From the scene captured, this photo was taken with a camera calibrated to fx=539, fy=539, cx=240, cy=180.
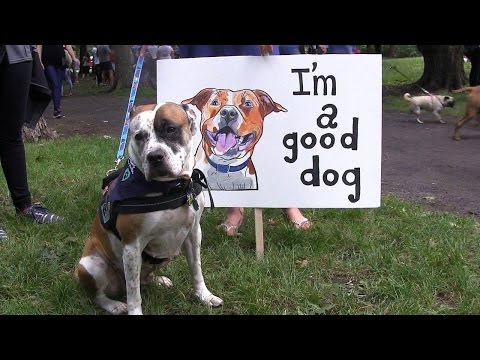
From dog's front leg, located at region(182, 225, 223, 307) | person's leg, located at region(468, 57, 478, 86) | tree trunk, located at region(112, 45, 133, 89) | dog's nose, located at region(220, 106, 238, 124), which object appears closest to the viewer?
dog's front leg, located at region(182, 225, 223, 307)

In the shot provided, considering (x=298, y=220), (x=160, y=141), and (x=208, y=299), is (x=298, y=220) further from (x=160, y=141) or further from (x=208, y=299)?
(x=160, y=141)

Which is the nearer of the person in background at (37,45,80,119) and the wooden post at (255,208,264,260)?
the wooden post at (255,208,264,260)

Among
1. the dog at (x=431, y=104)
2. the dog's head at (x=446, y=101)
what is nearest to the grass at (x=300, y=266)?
the dog at (x=431, y=104)

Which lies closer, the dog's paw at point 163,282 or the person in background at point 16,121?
the dog's paw at point 163,282

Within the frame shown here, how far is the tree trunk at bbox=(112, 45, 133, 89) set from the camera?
16.4m

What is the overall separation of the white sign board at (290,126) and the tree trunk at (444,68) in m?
11.1

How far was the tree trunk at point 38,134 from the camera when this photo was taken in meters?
7.80

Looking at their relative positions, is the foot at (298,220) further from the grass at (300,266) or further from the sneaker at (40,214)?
the sneaker at (40,214)

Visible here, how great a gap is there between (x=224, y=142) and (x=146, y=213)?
1.18m

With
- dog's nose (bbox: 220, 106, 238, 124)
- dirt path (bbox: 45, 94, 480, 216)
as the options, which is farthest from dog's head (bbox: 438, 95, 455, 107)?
dog's nose (bbox: 220, 106, 238, 124)

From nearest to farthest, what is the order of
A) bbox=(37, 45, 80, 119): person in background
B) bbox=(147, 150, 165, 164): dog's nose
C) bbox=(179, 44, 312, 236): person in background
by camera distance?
1. bbox=(147, 150, 165, 164): dog's nose
2. bbox=(179, 44, 312, 236): person in background
3. bbox=(37, 45, 80, 119): person in background

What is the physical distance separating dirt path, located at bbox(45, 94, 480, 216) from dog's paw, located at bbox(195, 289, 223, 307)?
2.49 meters

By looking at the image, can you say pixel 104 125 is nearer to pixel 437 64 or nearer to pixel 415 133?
pixel 415 133

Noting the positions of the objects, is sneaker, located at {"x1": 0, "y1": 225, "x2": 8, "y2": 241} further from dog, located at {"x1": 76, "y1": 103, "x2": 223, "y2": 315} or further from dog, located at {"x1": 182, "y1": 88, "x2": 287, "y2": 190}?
dog, located at {"x1": 182, "y1": 88, "x2": 287, "y2": 190}
